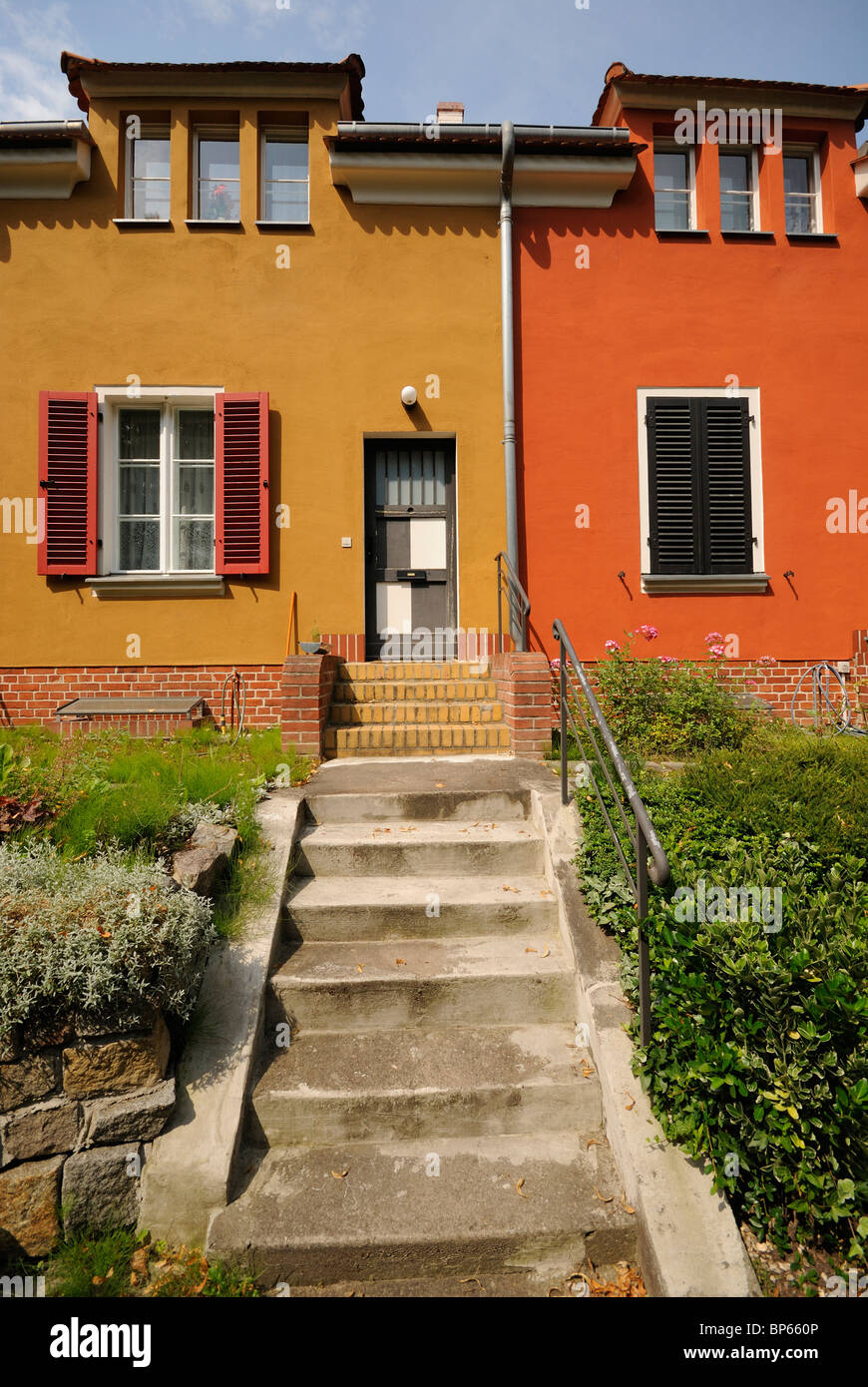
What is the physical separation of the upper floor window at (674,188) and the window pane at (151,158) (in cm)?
478

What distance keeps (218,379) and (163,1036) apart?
586 cm

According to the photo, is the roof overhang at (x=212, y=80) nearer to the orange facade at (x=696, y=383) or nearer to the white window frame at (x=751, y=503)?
the orange facade at (x=696, y=383)

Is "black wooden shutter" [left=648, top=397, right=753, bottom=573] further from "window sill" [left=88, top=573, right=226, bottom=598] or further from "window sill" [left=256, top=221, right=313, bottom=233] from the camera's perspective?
"window sill" [left=88, top=573, right=226, bottom=598]

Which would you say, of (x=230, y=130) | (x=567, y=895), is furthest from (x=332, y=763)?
(x=230, y=130)

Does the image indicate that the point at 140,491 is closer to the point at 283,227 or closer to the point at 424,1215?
the point at 283,227

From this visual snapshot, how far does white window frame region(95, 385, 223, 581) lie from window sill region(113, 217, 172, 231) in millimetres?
1466

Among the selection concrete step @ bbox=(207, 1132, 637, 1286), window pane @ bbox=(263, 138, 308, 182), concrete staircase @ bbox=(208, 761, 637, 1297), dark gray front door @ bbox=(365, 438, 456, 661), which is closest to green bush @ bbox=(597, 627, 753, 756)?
dark gray front door @ bbox=(365, 438, 456, 661)

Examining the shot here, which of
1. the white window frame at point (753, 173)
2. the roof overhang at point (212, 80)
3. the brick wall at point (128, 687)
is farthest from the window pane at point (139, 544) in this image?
the white window frame at point (753, 173)

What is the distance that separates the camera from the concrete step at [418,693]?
5719 millimetres

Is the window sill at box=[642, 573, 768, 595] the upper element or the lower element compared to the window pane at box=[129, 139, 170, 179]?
lower

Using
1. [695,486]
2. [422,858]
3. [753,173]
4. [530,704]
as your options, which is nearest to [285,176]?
[753,173]

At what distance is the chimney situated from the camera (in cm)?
696

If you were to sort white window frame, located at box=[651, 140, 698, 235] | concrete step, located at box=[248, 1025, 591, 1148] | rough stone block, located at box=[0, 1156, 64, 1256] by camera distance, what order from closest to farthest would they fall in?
rough stone block, located at box=[0, 1156, 64, 1256] < concrete step, located at box=[248, 1025, 591, 1148] < white window frame, located at box=[651, 140, 698, 235]

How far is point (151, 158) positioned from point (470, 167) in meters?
3.05
